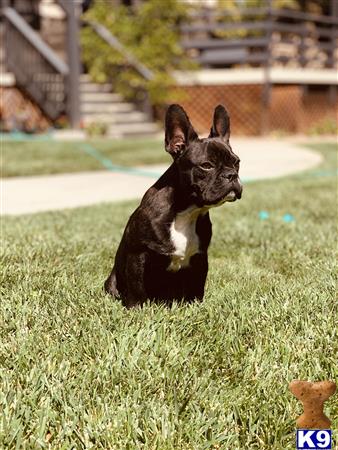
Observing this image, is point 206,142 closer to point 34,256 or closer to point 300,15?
point 34,256

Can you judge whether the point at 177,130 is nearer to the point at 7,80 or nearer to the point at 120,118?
the point at 120,118

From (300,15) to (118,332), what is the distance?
57.8ft

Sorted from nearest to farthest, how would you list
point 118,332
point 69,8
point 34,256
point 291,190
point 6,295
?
point 118,332, point 6,295, point 34,256, point 291,190, point 69,8

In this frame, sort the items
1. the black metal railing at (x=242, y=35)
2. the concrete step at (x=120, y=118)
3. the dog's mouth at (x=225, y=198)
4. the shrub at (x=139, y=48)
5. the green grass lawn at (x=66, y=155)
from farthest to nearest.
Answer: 1. the black metal railing at (x=242, y=35)
2. the shrub at (x=139, y=48)
3. the concrete step at (x=120, y=118)
4. the green grass lawn at (x=66, y=155)
5. the dog's mouth at (x=225, y=198)

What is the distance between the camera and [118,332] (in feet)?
9.95

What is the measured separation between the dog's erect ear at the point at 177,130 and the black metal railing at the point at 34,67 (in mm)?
12744

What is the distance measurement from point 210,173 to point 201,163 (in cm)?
6

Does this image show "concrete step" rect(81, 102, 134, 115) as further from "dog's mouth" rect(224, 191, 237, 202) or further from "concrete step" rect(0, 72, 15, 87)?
"dog's mouth" rect(224, 191, 237, 202)

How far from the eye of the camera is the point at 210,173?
305 centimetres

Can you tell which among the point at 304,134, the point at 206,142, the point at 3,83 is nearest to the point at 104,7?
the point at 3,83

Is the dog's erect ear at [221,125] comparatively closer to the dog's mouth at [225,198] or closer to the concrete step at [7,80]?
the dog's mouth at [225,198]

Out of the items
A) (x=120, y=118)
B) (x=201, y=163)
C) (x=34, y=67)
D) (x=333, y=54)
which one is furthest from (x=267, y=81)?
(x=201, y=163)

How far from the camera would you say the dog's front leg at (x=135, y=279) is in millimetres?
3199

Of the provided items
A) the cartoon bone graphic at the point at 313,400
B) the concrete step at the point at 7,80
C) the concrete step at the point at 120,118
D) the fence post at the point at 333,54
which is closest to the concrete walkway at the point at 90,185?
the cartoon bone graphic at the point at 313,400
